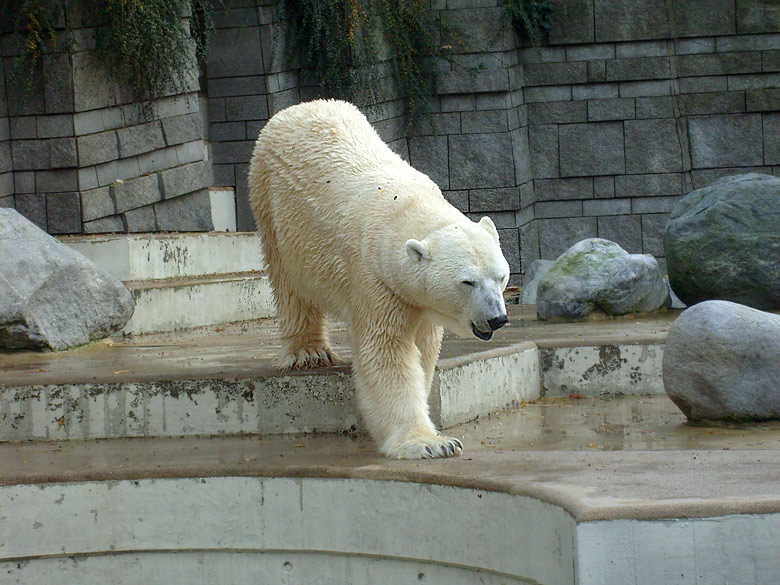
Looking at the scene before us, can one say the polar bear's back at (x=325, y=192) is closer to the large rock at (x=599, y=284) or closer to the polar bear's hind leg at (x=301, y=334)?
the polar bear's hind leg at (x=301, y=334)

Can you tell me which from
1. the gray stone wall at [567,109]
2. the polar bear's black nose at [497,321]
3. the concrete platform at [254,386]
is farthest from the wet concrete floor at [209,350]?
the gray stone wall at [567,109]

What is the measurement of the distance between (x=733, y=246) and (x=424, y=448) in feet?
11.1

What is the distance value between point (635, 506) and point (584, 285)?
3.73 metres

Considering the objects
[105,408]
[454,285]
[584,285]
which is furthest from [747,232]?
[105,408]

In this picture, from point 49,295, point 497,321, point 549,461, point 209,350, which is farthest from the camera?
point 49,295

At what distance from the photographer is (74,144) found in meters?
6.95

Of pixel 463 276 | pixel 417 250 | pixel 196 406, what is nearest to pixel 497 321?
pixel 463 276

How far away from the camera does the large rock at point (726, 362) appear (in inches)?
161

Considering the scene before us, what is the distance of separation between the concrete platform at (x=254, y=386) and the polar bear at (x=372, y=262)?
9.3 inches

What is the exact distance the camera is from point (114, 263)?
6.53m

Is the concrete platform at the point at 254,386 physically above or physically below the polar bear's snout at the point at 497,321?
below

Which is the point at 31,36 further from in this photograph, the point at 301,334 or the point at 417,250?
the point at 417,250

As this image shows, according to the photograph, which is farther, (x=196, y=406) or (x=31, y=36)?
(x=31, y=36)

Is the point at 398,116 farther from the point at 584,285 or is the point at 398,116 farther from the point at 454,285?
the point at 454,285
